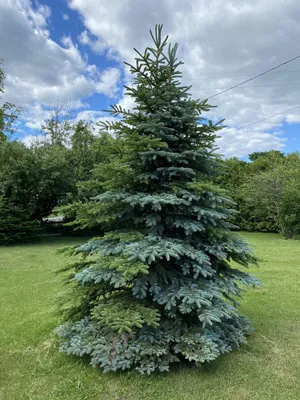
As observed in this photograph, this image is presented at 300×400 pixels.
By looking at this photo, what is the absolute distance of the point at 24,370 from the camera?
87.7 inches

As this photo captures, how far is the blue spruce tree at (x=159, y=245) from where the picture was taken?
2012 mm

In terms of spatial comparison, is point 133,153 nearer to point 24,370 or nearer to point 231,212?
point 231,212

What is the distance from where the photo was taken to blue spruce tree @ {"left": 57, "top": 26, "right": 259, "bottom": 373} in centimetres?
201

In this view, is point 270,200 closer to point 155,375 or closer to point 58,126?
point 155,375

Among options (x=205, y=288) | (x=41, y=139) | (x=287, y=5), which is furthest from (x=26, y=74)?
(x=205, y=288)

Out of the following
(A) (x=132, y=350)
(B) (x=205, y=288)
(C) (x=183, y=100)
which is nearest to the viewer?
(A) (x=132, y=350)

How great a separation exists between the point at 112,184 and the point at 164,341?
1279 mm

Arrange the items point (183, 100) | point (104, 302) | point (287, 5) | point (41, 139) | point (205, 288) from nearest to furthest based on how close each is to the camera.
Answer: point (205, 288) → point (104, 302) → point (183, 100) → point (287, 5) → point (41, 139)

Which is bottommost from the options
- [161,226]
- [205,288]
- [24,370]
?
[24,370]

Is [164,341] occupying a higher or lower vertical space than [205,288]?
lower

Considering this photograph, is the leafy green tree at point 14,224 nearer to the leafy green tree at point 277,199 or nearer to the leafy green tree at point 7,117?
the leafy green tree at point 7,117

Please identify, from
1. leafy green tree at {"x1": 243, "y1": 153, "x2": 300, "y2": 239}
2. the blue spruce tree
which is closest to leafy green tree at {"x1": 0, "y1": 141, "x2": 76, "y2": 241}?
leafy green tree at {"x1": 243, "y1": 153, "x2": 300, "y2": 239}

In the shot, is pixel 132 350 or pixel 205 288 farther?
pixel 205 288

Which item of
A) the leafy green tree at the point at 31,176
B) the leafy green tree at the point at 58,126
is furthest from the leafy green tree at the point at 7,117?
the leafy green tree at the point at 58,126
